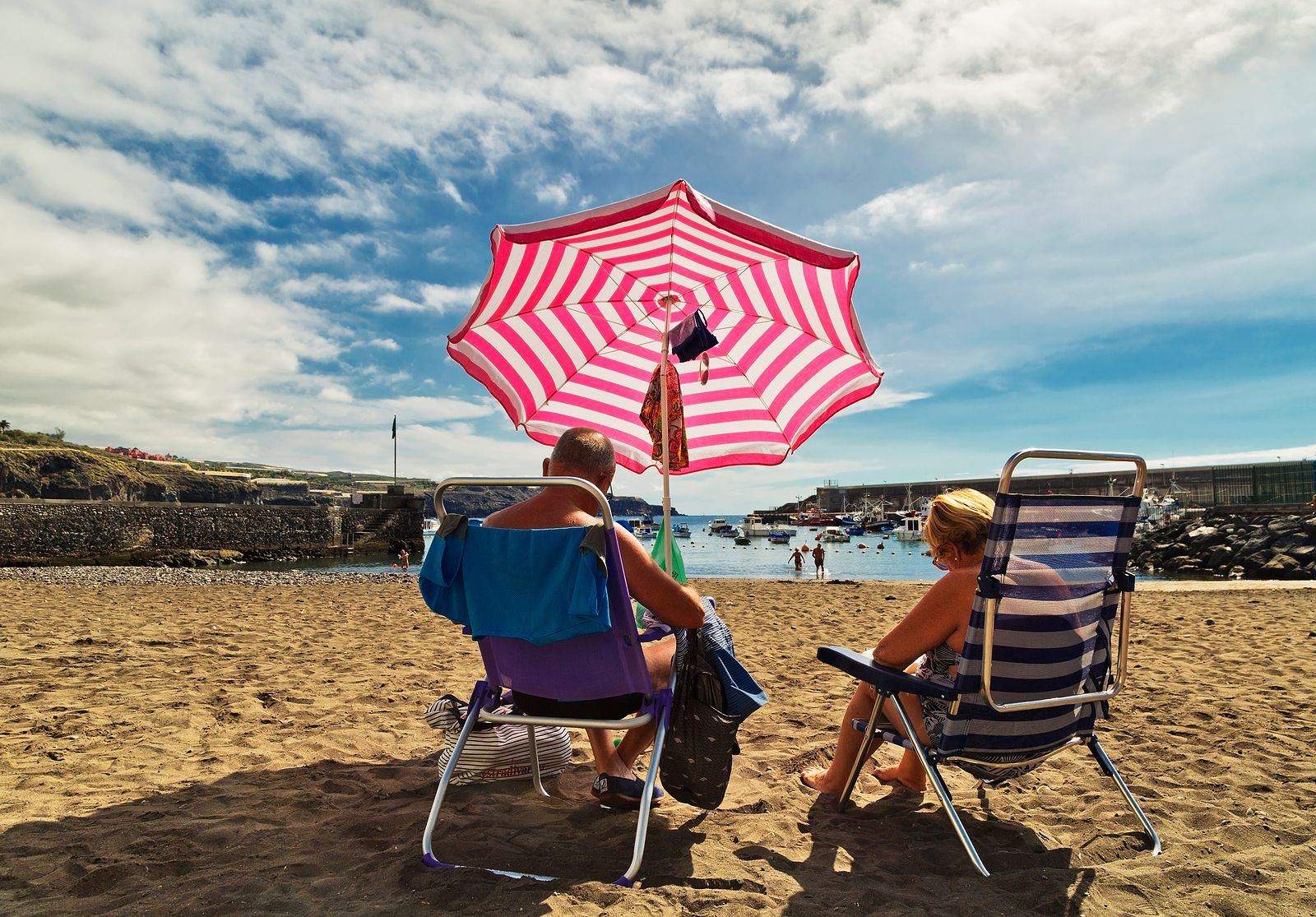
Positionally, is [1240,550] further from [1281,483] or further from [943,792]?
[943,792]

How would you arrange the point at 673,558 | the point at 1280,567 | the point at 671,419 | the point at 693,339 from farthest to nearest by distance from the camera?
the point at 1280,567
the point at 671,419
the point at 693,339
the point at 673,558

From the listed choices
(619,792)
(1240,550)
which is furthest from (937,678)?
(1240,550)

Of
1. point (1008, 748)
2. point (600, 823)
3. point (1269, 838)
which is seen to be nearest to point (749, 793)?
point (600, 823)

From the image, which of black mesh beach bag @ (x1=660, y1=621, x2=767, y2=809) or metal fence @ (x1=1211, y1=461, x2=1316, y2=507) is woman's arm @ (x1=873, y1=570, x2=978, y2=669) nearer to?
black mesh beach bag @ (x1=660, y1=621, x2=767, y2=809)

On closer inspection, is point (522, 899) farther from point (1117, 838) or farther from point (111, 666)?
point (111, 666)

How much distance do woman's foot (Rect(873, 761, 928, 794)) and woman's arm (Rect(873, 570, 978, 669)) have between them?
0.79 meters

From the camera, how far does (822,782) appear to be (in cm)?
286

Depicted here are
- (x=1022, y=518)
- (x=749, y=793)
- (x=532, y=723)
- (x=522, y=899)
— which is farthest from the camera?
(x=749, y=793)

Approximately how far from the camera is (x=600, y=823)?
102 inches

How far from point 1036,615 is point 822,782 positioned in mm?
1139

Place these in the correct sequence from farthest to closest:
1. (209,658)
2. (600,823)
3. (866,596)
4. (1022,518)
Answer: (866,596) < (209,658) < (600,823) < (1022,518)

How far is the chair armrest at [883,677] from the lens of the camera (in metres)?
2.22

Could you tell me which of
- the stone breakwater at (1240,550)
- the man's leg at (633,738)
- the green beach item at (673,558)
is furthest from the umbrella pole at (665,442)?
the stone breakwater at (1240,550)

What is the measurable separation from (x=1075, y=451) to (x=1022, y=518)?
0.28m
